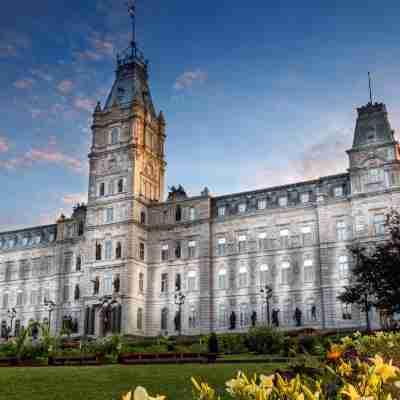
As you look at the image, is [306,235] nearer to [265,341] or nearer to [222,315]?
[222,315]

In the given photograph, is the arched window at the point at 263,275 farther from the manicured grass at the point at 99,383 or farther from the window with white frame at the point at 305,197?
the manicured grass at the point at 99,383

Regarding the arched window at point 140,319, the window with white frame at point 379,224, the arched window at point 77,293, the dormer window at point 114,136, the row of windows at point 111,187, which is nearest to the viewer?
the window with white frame at point 379,224

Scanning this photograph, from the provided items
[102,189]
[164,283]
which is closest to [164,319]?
[164,283]

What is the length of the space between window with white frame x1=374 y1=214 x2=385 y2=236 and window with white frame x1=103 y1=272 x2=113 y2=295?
2903 centimetres

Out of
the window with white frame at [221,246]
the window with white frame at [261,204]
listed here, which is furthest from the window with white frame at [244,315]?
the window with white frame at [261,204]

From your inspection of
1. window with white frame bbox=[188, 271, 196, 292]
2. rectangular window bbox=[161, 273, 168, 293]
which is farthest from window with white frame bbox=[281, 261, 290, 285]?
rectangular window bbox=[161, 273, 168, 293]

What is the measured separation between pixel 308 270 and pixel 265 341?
27.2 meters

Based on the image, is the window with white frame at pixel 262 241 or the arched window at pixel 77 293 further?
the arched window at pixel 77 293

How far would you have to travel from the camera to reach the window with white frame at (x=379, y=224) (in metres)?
54.8

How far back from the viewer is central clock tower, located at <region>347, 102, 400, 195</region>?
55659mm

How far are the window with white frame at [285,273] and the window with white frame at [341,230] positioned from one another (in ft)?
20.0

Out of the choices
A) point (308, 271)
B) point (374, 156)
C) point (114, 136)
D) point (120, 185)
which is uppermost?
point (114, 136)

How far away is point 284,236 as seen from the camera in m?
61.0

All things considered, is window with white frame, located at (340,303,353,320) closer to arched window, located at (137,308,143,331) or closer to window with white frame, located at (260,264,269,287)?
window with white frame, located at (260,264,269,287)
